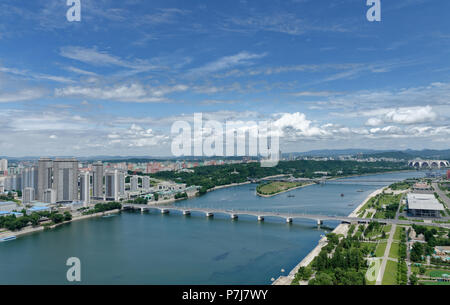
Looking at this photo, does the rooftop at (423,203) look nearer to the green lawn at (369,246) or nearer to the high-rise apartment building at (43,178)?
the green lawn at (369,246)

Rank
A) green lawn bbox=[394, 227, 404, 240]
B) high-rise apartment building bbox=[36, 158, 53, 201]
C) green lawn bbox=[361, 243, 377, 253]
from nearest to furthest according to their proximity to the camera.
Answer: green lawn bbox=[361, 243, 377, 253] → green lawn bbox=[394, 227, 404, 240] → high-rise apartment building bbox=[36, 158, 53, 201]

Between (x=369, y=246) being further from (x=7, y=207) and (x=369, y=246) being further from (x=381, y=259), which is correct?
(x=7, y=207)

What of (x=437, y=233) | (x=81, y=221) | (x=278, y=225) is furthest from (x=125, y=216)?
(x=437, y=233)

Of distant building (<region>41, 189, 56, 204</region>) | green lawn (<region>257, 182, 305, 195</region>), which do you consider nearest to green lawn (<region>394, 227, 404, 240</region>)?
green lawn (<region>257, 182, 305, 195</region>)

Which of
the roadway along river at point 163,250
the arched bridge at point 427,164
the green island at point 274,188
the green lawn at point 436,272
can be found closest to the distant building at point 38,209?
the roadway along river at point 163,250

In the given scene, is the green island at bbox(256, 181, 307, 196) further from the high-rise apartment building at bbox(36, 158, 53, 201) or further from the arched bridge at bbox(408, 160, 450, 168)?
the arched bridge at bbox(408, 160, 450, 168)
